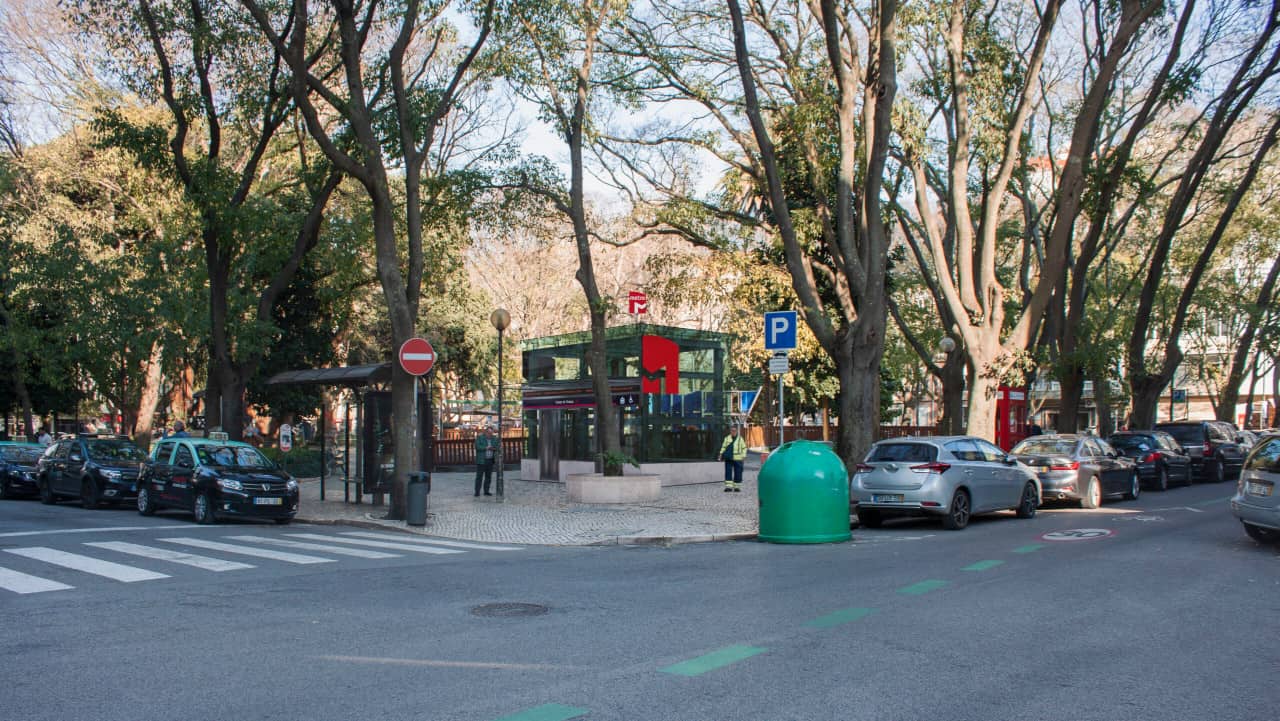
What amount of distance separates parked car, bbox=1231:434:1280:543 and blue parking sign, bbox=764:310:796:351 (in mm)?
6525

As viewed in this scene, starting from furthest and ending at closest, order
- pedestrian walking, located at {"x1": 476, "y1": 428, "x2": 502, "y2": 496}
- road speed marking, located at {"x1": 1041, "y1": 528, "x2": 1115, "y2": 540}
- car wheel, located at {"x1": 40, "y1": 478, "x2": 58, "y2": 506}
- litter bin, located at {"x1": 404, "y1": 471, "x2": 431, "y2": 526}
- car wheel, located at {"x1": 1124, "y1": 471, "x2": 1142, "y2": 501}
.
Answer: pedestrian walking, located at {"x1": 476, "y1": 428, "x2": 502, "y2": 496} < car wheel, located at {"x1": 40, "y1": 478, "x2": 58, "y2": 506} < car wheel, located at {"x1": 1124, "y1": 471, "x2": 1142, "y2": 501} < litter bin, located at {"x1": 404, "y1": 471, "x2": 431, "y2": 526} < road speed marking, located at {"x1": 1041, "y1": 528, "x2": 1115, "y2": 540}

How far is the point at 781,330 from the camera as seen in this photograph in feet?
51.3

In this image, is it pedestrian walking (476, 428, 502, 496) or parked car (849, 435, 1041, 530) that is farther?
pedestrian walking (476, 428, 502, 496)

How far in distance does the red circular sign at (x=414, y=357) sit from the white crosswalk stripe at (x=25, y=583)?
7.42m

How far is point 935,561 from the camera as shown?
11.6 m

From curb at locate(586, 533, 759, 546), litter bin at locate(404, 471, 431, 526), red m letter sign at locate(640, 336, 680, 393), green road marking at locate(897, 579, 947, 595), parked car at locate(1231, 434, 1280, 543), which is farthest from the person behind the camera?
red m letter sign at locate(640, 336, 680, 393)

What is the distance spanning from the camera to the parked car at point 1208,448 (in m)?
28.2

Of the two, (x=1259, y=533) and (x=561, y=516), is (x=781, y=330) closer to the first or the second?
(x=561, y=516)

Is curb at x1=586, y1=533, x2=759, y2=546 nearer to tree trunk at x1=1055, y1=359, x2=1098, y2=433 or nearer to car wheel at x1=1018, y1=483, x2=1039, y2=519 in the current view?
car wheel at x1=1018, y1=483, x2=1039, y2=519

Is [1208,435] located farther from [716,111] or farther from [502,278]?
[502,278]

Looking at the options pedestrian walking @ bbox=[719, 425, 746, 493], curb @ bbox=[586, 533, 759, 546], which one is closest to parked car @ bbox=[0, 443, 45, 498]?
pedestrian walking @ bbox=[719, 425, 746, 493]

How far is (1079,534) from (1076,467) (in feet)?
17.8

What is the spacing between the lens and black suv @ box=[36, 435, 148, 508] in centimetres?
2069

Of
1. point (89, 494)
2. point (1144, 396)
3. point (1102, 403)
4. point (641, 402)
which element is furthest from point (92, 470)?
point (1102, 403)
